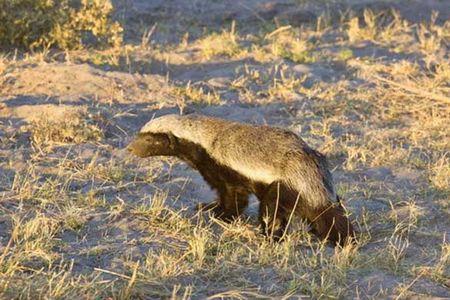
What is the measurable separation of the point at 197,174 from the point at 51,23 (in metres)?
3.46

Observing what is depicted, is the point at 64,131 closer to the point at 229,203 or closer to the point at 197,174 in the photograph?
the point at 197,174

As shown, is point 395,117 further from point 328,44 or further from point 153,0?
point 153,0

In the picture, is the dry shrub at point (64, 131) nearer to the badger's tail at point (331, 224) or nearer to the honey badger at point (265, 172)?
the honey badger at point (265, 172)

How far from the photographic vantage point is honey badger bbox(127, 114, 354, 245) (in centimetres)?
514

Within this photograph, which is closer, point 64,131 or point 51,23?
point 64,131

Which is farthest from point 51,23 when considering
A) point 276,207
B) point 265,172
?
point 276,207

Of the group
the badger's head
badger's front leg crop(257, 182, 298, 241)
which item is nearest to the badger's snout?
the badger's head

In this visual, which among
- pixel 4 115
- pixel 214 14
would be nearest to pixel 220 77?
pixel 4 115

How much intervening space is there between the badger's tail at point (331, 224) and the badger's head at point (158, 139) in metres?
1.18

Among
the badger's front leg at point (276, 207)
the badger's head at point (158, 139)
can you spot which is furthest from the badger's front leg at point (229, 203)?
the badger's head at point (158, 139)

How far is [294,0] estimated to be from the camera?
12.4 meters

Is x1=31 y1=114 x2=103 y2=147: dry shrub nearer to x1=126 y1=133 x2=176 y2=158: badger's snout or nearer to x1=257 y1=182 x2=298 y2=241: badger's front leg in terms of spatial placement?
x1=126 y1=133 x2=176 y2=158: badger's snout

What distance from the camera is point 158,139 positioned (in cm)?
586

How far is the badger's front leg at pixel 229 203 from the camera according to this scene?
218 inches
